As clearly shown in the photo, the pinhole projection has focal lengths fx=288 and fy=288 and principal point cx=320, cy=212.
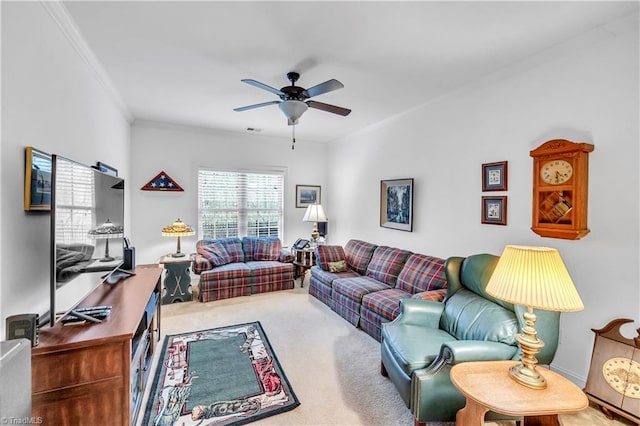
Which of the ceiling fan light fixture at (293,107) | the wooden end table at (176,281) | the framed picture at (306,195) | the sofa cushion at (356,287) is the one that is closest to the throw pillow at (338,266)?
the sofa cushion at (356,287)

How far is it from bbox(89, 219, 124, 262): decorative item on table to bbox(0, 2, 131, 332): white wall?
247mm

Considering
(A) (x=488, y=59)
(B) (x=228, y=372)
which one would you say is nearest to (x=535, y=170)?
(A) (x=488, y=59)

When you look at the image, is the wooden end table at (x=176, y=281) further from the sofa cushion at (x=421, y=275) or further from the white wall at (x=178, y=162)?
the sofa cushion at (x=421, y=275)

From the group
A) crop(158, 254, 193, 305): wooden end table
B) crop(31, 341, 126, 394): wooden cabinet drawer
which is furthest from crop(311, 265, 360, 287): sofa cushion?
crop(31, 341, 126, 394): wooden cabinet drawer

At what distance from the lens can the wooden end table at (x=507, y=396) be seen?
1.35 metres

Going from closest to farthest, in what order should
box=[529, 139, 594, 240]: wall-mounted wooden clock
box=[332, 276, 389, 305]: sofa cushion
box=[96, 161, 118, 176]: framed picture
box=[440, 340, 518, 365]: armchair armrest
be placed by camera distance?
box=[440, 340, 518, 365]: armchair armrest < box=[529, 139, 594, 240]: wall-mounted wooden clock < box=[96, 161, 118, 176]: framed picture < box=[332, 276, 389, 305]: sofa cushion

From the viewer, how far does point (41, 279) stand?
1.74 m

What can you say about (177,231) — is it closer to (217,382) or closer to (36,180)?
(217,382)

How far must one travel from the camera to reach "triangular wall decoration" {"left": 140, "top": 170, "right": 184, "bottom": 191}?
4.62 metres

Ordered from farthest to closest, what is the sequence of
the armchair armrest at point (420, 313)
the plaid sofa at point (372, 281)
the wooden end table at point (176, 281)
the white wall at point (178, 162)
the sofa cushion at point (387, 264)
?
the white wall at point (178, 162) → the wooden end table at point (176, 281) → the sofa cushion at point (387, 264) → the plaid sofa at point (372, 281) → the armchair armrest at point (420, 313)

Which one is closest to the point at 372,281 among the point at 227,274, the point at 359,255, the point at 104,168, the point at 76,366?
the point at 359,255

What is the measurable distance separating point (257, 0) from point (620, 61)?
2.55 meters

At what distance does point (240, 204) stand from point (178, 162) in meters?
1.26

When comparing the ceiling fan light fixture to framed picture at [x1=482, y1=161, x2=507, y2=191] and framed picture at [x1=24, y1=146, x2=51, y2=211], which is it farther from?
framed picture at [x1=482, y1=161, x2=507, y2=191]
